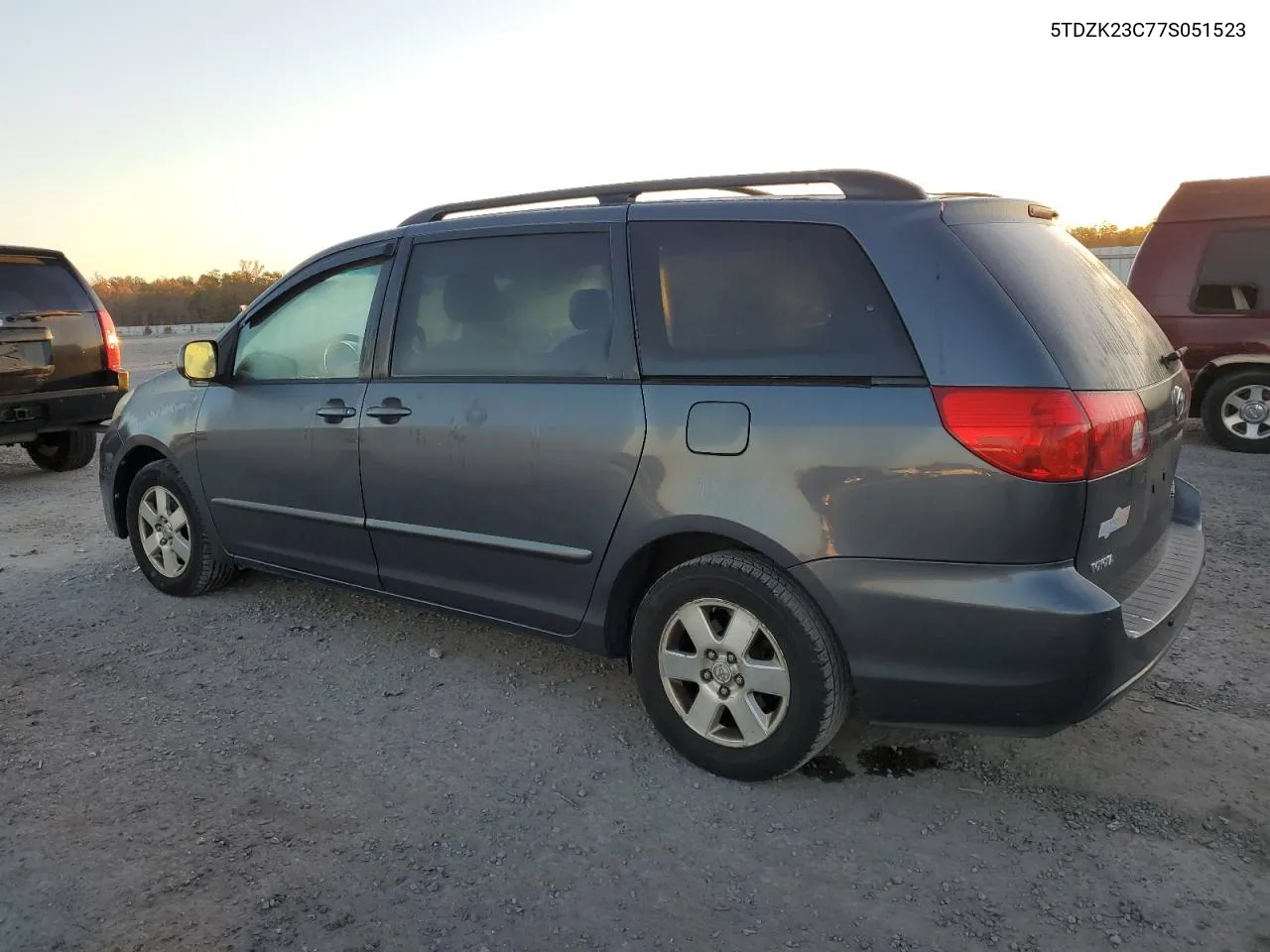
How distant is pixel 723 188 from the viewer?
3.23 m

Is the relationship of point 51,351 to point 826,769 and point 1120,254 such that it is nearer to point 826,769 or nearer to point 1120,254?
point 826,769

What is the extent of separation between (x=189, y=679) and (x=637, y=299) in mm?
2379

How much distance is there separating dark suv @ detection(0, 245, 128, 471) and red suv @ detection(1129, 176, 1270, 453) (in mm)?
8548

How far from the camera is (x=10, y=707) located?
12.1 ft

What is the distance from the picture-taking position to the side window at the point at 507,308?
3.29 metres

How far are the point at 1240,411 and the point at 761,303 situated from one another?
6.96 m

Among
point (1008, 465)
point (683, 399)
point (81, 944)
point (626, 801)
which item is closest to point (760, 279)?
point (683, 399)

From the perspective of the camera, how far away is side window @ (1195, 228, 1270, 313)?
7871mm

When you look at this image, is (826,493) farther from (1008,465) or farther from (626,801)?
(626,801)

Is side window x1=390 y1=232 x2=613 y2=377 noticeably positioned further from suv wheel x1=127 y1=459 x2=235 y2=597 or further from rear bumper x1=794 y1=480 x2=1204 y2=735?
suv wheel x1=127 y1=459 x2=235 y2=597

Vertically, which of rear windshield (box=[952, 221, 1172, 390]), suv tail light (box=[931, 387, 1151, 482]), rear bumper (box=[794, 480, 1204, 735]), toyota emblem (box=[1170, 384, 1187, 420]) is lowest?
rear bumper (box=[794, 480, 1204, 735])

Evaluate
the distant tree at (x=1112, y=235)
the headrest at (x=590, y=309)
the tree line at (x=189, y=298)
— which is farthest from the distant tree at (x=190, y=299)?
the headrest at (x=590, y=309)

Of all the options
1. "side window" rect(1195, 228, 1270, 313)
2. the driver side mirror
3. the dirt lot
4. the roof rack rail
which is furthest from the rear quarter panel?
"side window" rect(1195, 228, 1270, 313)

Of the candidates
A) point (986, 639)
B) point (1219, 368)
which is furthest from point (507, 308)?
point (1219, 368)
